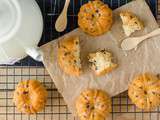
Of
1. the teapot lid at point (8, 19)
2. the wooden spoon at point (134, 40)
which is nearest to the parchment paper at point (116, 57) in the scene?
the wooden spoon at point (134, 40)

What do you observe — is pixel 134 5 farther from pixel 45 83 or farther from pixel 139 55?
pixel 45 83

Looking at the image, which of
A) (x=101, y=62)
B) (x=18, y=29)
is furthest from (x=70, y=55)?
(x=18, y=29)

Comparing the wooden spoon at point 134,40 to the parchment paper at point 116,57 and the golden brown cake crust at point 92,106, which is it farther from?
the golden brown cake crust at point 92,106

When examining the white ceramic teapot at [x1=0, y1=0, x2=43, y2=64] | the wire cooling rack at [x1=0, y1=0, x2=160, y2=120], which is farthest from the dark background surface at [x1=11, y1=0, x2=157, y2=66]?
the white ceramic teapot at [x1=0, y1=0, x2=43, y2=64]

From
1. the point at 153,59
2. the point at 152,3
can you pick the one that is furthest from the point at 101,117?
the point at 152,3

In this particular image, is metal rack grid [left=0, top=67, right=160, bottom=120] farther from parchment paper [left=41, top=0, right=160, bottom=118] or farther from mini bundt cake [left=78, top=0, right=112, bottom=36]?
mini bundt cake [left=78, top=0, right=112, bottom=36]
